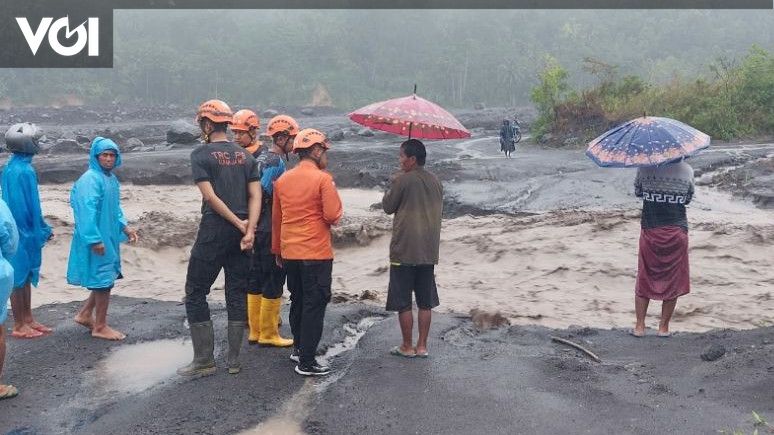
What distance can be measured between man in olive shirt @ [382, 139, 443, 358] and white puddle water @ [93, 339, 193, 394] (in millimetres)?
1609

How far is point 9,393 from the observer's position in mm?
4605

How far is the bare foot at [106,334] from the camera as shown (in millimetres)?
5918

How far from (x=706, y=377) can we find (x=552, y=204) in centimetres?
895

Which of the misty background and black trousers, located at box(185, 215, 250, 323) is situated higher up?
the misty background

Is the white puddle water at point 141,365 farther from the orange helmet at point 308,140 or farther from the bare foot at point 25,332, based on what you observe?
the orange helmet at point 308,140

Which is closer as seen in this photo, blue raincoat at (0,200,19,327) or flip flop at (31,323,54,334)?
blue raincoat at (0,200,19,327)

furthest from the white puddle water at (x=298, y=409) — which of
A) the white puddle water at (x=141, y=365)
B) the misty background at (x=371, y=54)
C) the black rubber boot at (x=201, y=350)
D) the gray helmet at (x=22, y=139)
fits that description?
the misty background at (x=371, y=54)

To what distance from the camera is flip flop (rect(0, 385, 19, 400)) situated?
15.0 ft

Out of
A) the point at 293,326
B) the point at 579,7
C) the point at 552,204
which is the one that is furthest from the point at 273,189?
the point at 579,7

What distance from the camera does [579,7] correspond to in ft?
298

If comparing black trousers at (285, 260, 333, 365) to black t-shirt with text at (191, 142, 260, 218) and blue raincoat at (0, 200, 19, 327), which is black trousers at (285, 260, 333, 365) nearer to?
black t-shirt with text at (191, 142, 260, 218)

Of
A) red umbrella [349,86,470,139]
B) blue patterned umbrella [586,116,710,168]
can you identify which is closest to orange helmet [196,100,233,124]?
red umbrella [349,86,470,139]

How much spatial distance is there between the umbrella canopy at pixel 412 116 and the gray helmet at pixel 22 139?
2532mm

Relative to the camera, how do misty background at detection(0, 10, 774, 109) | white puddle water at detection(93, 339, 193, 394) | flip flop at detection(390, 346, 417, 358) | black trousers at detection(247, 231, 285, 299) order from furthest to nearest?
misty background at detection(0, 10, 774, 109) < black trousers at detection(247, 231, 285, 299) < flip flop at detection(390, 346, 417, 358) < white puddle water at detection(93, 339, 193, 394)
